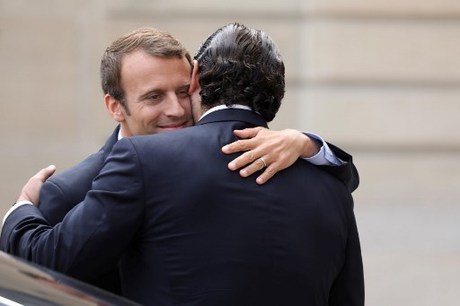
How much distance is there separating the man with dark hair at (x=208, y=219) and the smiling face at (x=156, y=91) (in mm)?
205

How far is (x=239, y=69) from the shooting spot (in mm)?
3174

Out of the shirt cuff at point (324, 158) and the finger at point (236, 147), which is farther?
the shirt cuff at point (324, 158)

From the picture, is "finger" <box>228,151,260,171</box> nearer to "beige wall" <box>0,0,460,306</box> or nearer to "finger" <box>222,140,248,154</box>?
"finger" <box>222,140,248,154</box>

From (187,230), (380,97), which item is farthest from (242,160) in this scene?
(380,97)

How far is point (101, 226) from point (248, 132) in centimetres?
51

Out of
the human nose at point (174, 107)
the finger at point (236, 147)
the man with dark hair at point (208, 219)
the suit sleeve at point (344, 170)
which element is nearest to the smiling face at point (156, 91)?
the human nose at point (174, 107)

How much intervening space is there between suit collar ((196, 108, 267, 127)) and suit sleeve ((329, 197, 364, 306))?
0.41 metres

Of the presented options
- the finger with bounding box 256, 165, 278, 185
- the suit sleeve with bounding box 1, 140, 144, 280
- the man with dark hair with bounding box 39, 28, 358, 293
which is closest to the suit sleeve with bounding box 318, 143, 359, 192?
the man with dark hair with bounding box 39, 28, 358, 293

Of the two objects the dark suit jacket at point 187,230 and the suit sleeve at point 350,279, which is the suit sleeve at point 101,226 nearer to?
the dark suit jacket at point 187,230

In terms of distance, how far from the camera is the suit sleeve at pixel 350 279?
3377mm

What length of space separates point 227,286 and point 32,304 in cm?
64

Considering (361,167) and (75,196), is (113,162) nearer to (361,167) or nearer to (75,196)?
(75,196)

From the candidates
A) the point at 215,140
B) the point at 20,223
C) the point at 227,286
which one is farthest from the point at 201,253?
the point at 20,223

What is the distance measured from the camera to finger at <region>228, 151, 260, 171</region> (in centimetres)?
313
